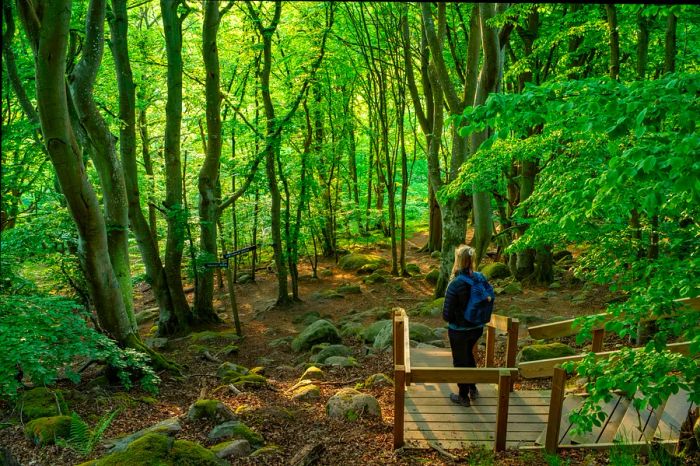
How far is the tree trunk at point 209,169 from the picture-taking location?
12.8 metres

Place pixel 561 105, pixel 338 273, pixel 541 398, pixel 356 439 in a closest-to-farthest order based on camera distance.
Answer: pixel 561 105 → pixel 356 439 → pixel 541 398 → pixel 338 273

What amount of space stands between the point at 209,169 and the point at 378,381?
24.8 ft

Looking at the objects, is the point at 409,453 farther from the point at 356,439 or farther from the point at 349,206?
the point at 349,206

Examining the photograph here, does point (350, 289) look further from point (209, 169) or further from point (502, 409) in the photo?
point (502, 409)

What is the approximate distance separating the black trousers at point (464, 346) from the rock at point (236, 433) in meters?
2.61

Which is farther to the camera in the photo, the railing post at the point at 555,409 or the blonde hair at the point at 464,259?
the blonde hair at the point at 464,259

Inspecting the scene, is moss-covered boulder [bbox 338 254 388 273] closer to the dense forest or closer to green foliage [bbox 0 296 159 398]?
the dense forest

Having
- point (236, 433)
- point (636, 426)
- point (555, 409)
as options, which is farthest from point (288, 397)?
point (636, 426)

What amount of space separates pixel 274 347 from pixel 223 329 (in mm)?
2362

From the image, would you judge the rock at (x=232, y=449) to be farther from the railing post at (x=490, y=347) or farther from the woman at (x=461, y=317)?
the railing post at (x=490, y=347)

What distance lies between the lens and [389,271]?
68.5 ft

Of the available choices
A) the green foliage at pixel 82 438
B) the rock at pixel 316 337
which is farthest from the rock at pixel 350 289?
the green foliage at pixel 82 438

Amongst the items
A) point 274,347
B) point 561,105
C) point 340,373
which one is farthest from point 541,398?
point 274,347

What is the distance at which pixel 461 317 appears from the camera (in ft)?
21.2
